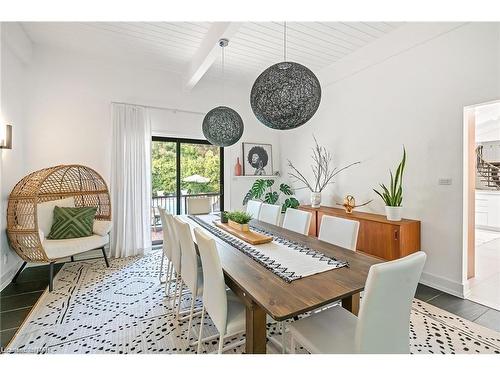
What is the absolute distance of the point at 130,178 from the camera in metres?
4.02

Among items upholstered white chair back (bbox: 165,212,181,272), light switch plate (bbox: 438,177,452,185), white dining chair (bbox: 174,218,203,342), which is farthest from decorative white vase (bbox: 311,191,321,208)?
white dining chair (bbox: 174,218,203,342)

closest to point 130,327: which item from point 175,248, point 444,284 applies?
point 175,248

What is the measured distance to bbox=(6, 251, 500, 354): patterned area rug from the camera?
1.86 meters

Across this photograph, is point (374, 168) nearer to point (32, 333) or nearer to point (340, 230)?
point (340, 230)

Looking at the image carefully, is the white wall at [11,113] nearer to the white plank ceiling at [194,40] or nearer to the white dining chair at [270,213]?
the white plank ceiling at [194,40]

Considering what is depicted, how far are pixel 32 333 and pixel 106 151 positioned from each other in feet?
8.75

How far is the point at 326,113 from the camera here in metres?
4.39

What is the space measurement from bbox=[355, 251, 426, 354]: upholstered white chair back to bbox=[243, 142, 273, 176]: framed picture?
4.06 meters

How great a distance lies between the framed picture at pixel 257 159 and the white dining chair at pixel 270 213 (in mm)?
1754

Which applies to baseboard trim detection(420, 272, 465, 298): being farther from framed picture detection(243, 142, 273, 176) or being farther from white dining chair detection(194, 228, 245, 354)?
framed picture detection(243, 142, 273, 176)

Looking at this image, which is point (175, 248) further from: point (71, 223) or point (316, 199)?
point (316, 199)
